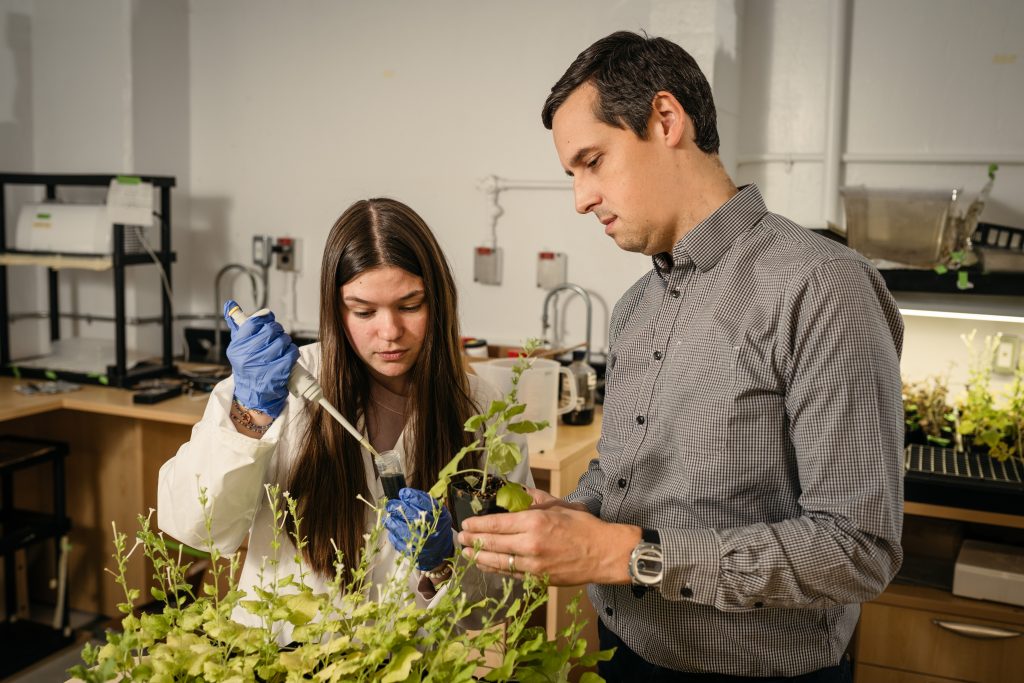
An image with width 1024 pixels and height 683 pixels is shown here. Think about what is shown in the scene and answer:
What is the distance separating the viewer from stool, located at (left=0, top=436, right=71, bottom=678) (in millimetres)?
3047

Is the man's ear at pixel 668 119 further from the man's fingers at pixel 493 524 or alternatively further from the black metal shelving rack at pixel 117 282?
the black metal shelving rack at pixel 117 282

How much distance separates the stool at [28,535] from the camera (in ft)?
10.00

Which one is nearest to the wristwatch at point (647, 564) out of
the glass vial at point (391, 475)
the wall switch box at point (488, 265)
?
the glass vial at point (391, 475)

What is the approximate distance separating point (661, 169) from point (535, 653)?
662mm

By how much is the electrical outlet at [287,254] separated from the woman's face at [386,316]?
7.87ft

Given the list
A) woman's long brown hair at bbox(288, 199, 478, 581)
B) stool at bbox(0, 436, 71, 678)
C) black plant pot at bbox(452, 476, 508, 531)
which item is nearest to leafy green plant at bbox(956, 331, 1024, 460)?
woman's long brown hair at bbox(288, 199, 478, 581)

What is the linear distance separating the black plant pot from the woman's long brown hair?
393 mm

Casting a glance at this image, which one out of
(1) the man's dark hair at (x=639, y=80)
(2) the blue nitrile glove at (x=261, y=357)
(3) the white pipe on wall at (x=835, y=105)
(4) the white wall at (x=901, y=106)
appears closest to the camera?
(1) the man's dark hair at (x=639, y=80)

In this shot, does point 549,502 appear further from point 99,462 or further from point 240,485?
point 99,462

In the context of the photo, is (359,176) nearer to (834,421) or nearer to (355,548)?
(355,548)

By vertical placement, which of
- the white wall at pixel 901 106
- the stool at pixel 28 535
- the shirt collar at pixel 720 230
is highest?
the white wall at pixel 901 106

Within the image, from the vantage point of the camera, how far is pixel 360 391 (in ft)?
5.32

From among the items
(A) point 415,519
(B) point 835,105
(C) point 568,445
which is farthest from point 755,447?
(B) point 835,105

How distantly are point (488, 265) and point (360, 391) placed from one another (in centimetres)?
198
